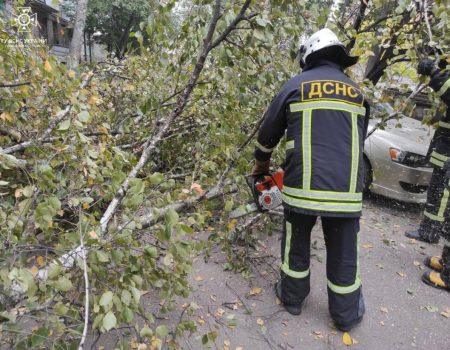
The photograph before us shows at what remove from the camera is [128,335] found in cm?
203

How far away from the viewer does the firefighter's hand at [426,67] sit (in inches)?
119

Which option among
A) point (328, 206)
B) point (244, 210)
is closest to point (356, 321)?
point (328, 206)

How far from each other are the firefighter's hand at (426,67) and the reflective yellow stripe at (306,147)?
1621 millimetres

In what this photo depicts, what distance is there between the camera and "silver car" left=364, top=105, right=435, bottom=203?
14.8 ft

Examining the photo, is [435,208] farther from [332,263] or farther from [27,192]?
[27,192]

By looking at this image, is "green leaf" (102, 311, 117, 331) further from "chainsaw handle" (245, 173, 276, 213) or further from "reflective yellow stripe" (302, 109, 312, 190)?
"chainsaw handle" (245, 173, 276, 213)

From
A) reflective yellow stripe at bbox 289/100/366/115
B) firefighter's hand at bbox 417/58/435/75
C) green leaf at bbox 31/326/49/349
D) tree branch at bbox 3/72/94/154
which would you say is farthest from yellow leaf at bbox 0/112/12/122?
firefighter's hand at bbox 417/58/435/75

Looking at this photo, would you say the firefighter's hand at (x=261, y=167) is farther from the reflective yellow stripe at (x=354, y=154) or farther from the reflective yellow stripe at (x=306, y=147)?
the reflective yellow stripe at (x=354, y=154)

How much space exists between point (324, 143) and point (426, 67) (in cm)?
164

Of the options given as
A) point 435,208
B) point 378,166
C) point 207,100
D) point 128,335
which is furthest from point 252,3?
point 378,166

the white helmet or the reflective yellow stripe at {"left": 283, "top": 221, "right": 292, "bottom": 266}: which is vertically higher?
the white helmet

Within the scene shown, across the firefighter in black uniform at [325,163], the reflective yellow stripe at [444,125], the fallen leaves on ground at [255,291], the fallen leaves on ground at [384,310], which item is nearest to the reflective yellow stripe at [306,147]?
the firefighter in black uniform at [325,163]

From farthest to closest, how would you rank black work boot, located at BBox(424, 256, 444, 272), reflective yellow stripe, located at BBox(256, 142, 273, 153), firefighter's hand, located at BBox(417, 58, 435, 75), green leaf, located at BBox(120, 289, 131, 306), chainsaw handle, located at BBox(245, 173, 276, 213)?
black work boot, located at BBox(424, 256, 444, 272), firefighter's hand, located at BBox(417, 58, 435, 75), chainsaw handle, located at BBox(245, 173, 276, 213), reflective yellow stripe, located at BBox(256, 142, 273, 153), green leaf, located at BBox(120, 289, 131, 306)

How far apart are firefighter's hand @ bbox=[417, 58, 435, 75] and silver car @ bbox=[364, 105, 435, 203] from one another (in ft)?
4.64
